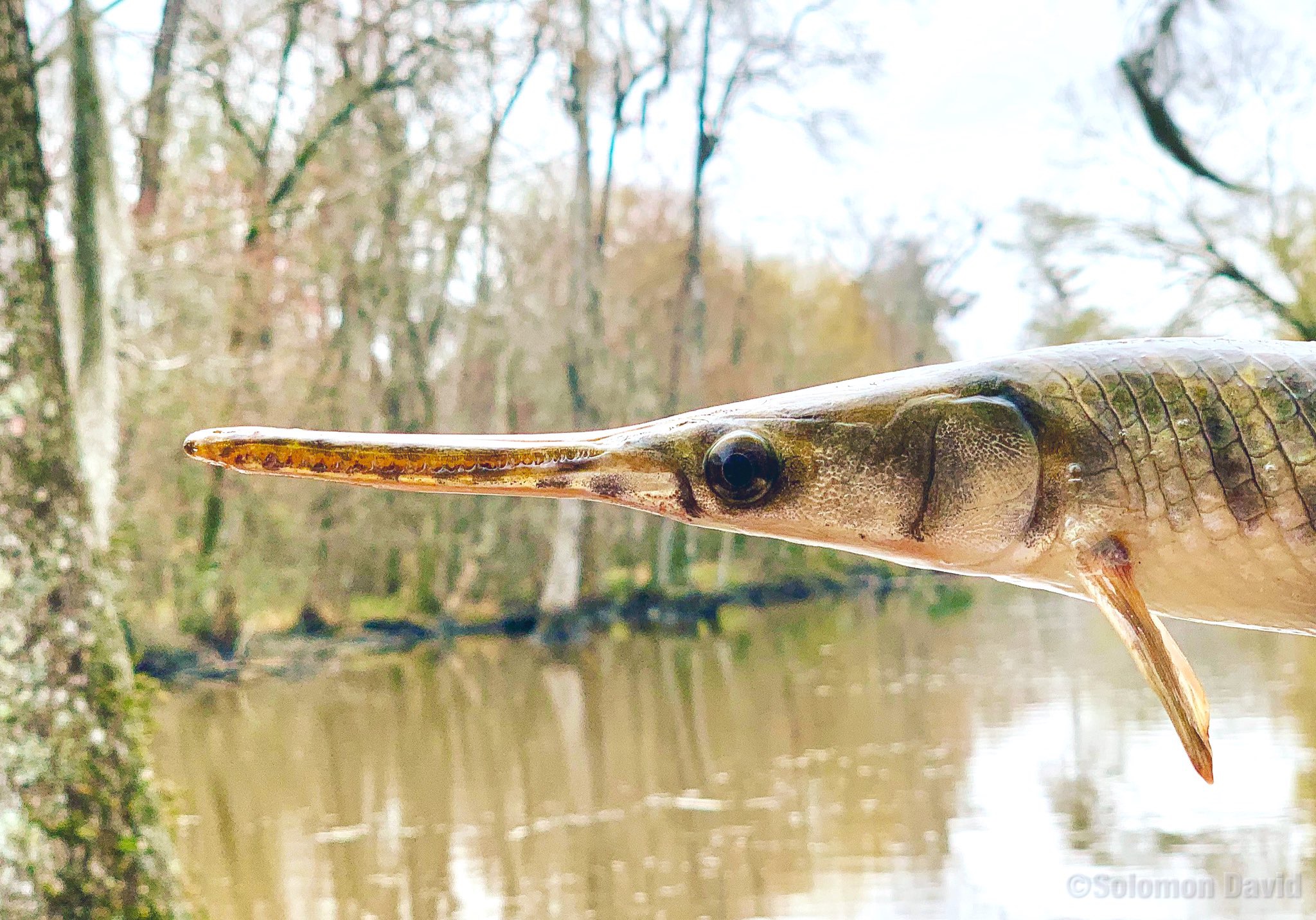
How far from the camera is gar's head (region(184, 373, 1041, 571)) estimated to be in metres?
0.64

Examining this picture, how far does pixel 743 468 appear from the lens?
66cm

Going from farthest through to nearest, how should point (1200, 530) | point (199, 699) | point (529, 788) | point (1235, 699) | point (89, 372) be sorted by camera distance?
point (199, 699) → point (1235, 699) → point (529, 788) → point (89, 372) → point (1200, 530)

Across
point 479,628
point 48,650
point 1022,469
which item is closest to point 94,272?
point 48,650

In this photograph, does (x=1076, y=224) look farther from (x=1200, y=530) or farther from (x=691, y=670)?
(x=1200, y=530)

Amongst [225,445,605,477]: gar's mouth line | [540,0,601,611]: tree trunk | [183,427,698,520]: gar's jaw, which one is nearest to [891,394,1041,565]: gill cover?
[183,427,698,520]: gar's jaw

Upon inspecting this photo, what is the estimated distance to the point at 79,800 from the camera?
89.2 inches

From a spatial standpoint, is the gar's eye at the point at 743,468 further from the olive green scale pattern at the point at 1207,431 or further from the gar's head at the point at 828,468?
the olive green scale pattern at the point at 1207,431

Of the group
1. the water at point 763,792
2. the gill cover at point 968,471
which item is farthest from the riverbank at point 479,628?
the gill cover at point 968,471

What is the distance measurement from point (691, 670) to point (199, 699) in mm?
3612

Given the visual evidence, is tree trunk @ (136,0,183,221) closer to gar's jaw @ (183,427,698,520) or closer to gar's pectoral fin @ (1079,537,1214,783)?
gar's jaw @ (183,427,698,520)

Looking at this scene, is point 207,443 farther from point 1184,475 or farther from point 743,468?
point 1184,475

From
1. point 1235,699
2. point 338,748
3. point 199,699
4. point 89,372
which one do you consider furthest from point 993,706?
point 199,699

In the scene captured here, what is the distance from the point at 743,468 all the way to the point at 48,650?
81.7 inches

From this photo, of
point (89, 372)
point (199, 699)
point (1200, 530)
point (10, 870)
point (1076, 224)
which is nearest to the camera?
point (1200, 530)
